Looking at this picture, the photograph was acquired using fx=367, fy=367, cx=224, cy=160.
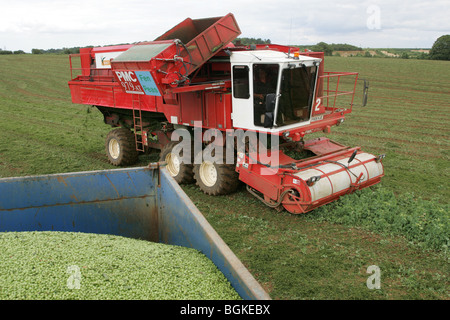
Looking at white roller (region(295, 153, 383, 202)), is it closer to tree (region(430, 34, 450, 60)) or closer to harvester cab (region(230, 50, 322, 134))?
harvester cab (region(230, 50, 322, 134))

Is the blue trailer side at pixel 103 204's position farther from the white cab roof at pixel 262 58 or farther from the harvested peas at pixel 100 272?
the white cab roof at pixel 262 58

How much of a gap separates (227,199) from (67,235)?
11.2ft

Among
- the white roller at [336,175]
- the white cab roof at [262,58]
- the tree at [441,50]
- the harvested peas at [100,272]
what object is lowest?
the white roller at [336,175]

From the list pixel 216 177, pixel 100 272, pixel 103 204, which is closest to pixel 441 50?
pixel 216 177

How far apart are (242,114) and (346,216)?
222 cm

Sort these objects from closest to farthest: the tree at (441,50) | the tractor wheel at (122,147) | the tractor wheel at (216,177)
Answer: the tractor wheel at (216,177)
the tractor wheel at (122,147)
the tree at (441,50)

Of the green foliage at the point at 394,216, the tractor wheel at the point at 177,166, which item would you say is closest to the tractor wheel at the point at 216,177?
the tractor wheel at the point at 177,166

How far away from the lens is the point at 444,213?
198 inches

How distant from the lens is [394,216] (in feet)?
16.8

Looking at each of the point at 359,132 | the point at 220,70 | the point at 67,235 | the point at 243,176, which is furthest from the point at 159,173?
the point at 359,132

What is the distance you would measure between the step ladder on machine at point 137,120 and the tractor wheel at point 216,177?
1.69 m

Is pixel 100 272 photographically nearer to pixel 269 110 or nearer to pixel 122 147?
pixel 269 110

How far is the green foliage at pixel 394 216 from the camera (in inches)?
184

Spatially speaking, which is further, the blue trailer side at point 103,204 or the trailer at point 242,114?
the trailer at point 242,114
